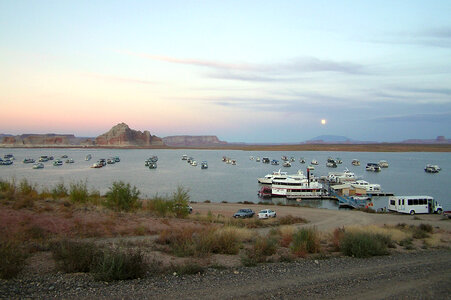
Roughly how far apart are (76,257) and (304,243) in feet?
19.4

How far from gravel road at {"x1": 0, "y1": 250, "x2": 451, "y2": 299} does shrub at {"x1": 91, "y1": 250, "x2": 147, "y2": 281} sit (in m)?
0.18

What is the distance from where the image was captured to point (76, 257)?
25.6 ft

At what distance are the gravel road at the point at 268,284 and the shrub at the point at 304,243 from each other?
1.50m

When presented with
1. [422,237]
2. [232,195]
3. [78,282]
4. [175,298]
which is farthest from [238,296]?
[232,195]

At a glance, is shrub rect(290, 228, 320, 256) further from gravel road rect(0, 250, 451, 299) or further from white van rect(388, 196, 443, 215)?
white van rect(388, 196, 443, 215)

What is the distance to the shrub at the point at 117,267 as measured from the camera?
7.05 meters

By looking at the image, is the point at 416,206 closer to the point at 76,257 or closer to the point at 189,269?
the point at 189,269

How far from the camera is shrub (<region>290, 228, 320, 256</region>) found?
10.1 metres

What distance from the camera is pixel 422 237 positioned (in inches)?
540

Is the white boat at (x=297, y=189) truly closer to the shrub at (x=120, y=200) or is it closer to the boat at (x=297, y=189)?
the boat at (x=297, y=189)

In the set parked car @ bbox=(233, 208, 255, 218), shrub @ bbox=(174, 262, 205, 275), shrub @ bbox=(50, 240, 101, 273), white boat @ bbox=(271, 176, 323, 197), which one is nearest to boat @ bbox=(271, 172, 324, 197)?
white boat @ bbox=(271, 176, 323, 197)

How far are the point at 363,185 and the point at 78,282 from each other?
144 ft

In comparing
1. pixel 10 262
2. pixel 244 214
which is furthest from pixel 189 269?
pixel 244 214

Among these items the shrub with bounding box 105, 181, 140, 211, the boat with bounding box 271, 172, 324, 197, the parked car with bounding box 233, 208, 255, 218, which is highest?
the shrub with bounding box 105, 181, 140, 211
